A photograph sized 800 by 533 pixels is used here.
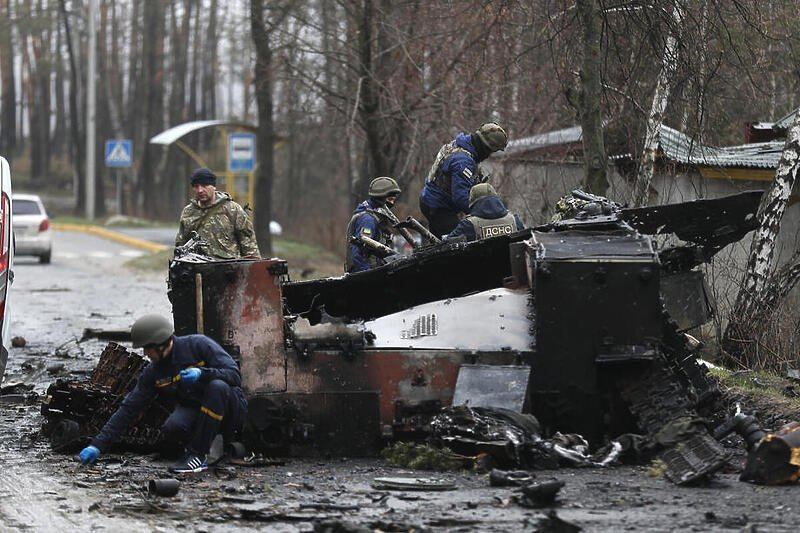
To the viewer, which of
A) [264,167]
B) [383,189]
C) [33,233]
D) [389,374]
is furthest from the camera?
[33,233]

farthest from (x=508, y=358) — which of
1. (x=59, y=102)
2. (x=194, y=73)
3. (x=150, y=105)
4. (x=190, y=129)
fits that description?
(x=59, y=102)

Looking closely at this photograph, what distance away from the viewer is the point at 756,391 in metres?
10.2

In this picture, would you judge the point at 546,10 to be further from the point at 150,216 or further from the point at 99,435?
the point at 150,216

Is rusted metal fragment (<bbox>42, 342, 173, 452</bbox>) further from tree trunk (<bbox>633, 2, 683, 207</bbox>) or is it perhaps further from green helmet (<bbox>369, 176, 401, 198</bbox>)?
tree trunk (<bbox>633, 2, 683, 207</bbox>)

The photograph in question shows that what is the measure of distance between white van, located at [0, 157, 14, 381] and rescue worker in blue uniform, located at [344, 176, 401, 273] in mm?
2693

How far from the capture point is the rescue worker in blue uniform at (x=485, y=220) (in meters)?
10.4

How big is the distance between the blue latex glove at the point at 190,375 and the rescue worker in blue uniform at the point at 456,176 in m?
3.90

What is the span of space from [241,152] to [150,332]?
23030mm

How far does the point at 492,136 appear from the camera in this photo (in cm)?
1137

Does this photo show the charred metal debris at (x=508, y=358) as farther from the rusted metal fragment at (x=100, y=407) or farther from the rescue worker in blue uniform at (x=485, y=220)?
the rescue worker in blue uniform at (x=485, y=220)

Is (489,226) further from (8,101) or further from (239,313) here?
(8,101)

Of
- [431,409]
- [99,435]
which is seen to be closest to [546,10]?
[431,409]

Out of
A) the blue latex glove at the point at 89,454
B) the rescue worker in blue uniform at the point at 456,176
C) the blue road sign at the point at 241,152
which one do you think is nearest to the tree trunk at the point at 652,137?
the rescue worker in blue uniform at the point at 456,176

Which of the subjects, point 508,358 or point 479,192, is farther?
point 479,192
